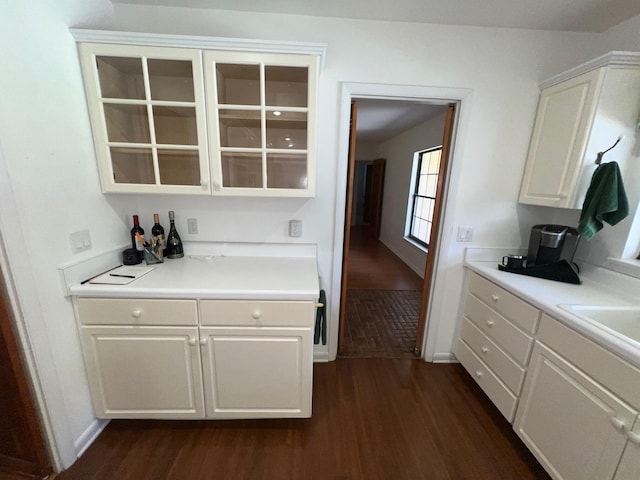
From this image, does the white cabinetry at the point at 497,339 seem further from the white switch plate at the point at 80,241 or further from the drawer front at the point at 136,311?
the white switch plate at the point at 80,241

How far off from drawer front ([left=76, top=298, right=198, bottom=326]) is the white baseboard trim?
1.88 meters

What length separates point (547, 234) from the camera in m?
1.60

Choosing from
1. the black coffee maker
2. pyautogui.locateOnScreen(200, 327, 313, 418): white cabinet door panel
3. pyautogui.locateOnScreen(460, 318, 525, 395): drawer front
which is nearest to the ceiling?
the black coffee maker

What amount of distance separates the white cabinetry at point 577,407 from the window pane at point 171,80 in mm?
2226

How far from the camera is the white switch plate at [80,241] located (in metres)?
1.27

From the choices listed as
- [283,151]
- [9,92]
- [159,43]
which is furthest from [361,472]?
[159,43]

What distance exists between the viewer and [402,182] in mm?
5066

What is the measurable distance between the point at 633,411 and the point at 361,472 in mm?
1150

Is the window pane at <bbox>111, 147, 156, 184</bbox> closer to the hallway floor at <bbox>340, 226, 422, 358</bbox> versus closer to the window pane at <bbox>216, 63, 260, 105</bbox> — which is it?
the window pane at <bbox>216, 63, 260, 105</bbox>

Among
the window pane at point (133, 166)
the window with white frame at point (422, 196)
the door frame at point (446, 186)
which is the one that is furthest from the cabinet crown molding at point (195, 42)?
the window with white frame at point (422, 196)

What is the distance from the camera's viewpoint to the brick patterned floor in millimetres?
2228

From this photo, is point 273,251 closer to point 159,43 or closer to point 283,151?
point 283,151

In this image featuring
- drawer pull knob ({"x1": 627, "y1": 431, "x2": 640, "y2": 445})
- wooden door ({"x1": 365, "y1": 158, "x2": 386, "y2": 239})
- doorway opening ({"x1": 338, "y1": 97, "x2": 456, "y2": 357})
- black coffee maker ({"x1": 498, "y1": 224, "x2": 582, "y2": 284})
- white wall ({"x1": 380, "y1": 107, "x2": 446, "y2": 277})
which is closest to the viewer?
drawer pull knob ({"x1": 627, "y1": 431, "x2": 640, "y2": 445})

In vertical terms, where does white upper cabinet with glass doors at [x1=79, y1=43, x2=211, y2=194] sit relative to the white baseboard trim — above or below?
above
